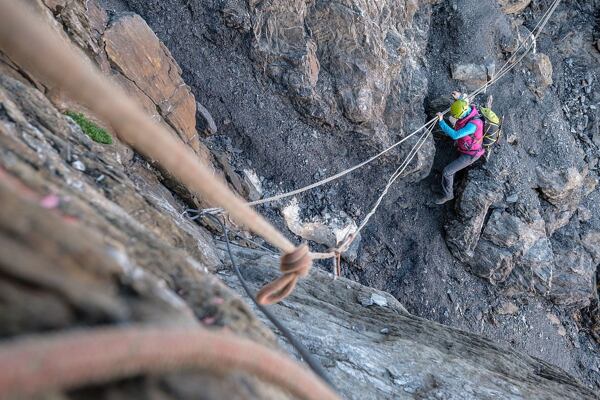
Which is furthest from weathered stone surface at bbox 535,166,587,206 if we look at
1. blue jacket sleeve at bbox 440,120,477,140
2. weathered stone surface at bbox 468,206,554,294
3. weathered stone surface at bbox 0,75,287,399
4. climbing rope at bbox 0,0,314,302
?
climbing rope at bbox 0,0,314,302

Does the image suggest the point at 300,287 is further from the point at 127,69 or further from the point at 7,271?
the point at 7,271

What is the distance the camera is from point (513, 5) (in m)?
11.4

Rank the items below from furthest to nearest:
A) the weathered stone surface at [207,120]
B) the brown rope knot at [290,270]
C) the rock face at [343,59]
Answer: the rock face at [343,59] → the weathered stone surface at [207,120] → the brown rope knot at [290,270]

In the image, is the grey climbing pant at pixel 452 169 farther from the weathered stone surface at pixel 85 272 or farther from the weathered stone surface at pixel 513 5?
the weathered stone surface at pixel 85 272

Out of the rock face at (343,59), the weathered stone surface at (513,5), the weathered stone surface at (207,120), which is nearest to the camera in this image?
the weathered stone surface at (207,120)

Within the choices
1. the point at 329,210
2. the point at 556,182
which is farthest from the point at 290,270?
the point at 556,182

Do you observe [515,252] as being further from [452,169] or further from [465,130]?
[465,130]

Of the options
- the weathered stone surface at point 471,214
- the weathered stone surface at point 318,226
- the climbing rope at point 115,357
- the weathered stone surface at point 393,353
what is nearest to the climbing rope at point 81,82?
the climbing rope at point 115,357

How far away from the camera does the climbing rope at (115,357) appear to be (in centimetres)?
114

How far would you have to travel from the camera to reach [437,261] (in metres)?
10.3

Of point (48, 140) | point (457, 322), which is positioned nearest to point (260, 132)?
point (48, 140)

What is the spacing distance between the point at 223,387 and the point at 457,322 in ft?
31.4

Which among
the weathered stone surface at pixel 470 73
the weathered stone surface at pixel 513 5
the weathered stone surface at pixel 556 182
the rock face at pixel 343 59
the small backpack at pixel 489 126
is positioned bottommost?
the rock face at pixel 343 59

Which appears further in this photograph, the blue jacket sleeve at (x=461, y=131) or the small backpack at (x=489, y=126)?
the small backpack at (x=489, y=126)
